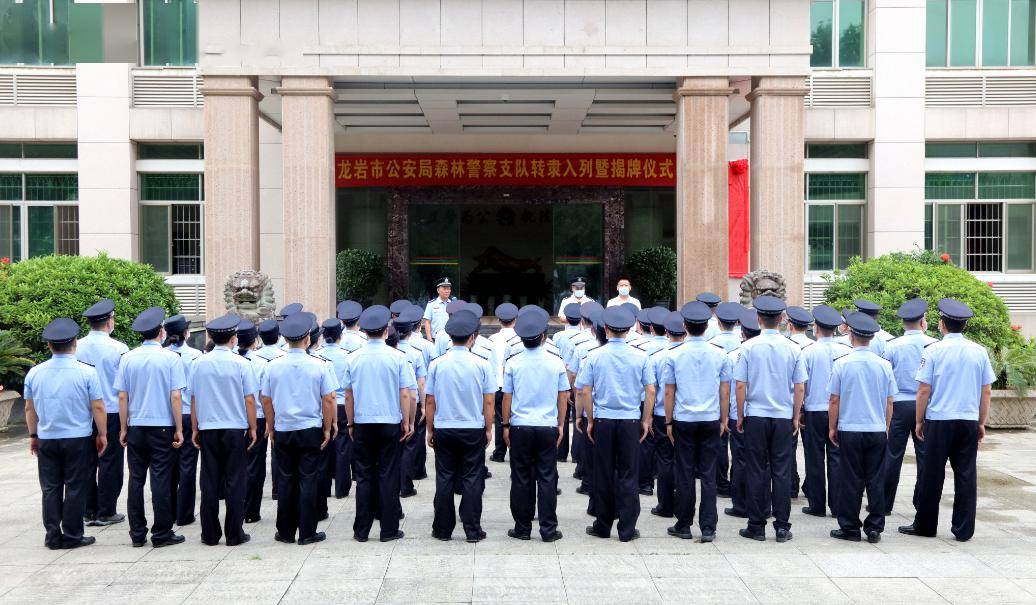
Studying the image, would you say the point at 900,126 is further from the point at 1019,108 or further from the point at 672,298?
the point at 672,298

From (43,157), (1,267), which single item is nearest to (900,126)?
(1,267)

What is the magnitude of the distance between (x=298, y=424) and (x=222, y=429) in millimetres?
617

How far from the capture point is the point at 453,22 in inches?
598

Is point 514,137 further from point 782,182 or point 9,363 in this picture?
point 9,363

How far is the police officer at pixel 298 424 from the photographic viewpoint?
7.14 metres

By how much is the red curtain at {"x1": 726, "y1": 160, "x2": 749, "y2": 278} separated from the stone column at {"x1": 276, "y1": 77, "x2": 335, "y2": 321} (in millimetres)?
8274

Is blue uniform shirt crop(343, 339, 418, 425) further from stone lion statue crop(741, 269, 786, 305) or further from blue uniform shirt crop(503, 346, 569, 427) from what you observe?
stone lion statue crop(741, 269, 786, 305)

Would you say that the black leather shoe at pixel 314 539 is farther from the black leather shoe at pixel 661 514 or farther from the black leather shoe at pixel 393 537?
the black leather shoe at pixel 661 514

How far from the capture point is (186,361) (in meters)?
7.71

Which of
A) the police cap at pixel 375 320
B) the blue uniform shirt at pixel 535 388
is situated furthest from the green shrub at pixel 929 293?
the police cap at pixel 375 320

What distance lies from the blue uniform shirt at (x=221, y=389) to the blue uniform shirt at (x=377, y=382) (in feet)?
2.69

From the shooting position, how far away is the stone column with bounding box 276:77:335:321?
15211 mm

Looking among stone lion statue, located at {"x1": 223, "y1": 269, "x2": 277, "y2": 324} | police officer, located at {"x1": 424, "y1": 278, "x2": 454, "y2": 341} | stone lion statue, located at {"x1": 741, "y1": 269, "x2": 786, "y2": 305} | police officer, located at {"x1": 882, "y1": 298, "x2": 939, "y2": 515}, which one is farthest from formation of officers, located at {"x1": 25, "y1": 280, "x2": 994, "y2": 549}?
police officer, located at {"x1": 424, "y1": 278, "x2": 454, "y2": 341}

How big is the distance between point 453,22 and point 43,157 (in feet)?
36.6
